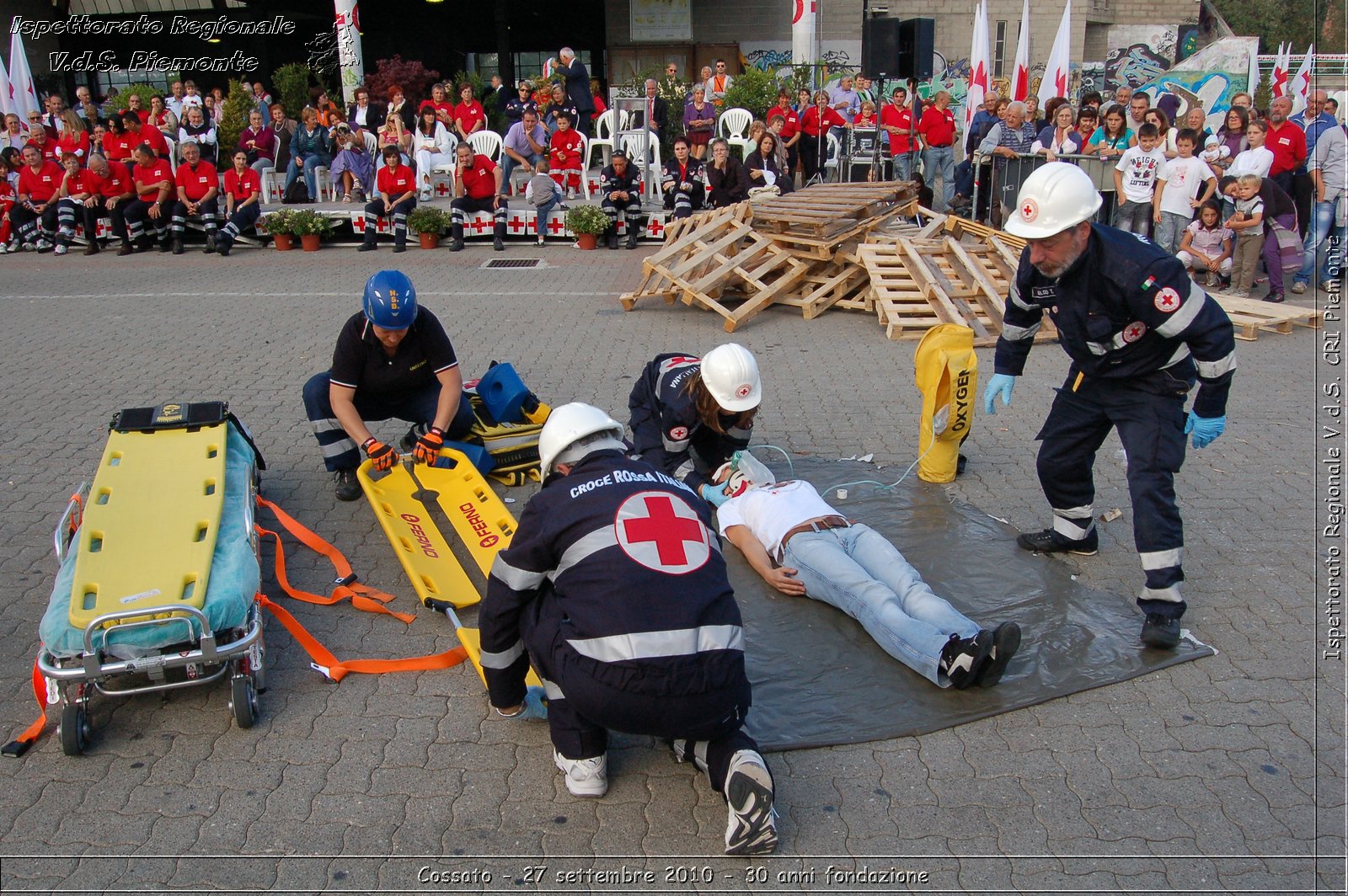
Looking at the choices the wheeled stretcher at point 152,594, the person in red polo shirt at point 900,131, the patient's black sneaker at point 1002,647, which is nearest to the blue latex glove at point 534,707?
the wheeled stretcher at point 152,594

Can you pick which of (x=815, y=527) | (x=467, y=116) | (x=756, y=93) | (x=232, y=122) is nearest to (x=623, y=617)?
(x=815, y=527)

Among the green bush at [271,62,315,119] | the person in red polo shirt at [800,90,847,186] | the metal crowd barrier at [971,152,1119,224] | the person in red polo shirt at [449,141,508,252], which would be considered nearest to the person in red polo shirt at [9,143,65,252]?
the green bush at [271,62,315,119]

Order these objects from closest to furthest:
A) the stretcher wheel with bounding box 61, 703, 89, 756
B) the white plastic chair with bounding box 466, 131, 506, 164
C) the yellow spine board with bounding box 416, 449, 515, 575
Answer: the stretcher wheel with bounding box 61, 703, 89, 756 < the yellow spine board with bounding box 416, 449, 515, 575 < the white plastic chair with bounding box 466, 131, 506, 164

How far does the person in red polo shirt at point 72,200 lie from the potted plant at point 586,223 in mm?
7307

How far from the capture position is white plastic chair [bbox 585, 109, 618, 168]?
17.4m

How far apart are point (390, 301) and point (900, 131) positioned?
12.2 m

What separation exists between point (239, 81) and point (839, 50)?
12822 millimetres

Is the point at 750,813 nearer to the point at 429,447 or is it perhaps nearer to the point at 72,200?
the point at 429,447

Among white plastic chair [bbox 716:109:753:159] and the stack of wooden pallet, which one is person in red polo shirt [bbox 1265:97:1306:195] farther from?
white plastic chair [bbox 716:109:753:159]

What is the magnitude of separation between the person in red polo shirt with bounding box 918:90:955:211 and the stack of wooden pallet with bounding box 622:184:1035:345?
4964 mm

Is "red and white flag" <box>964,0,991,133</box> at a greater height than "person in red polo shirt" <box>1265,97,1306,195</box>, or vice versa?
"red and white flag" <box>964,0,991,133</box>

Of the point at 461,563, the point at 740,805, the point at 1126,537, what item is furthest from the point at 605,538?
the point at 1126,537

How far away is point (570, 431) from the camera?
125 inches

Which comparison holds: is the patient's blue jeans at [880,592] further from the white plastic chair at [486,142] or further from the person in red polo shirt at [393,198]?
the white plastic chair at [486,142]
